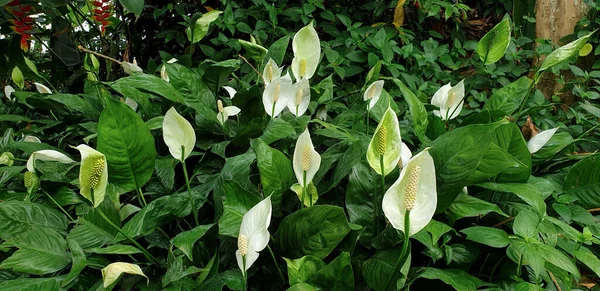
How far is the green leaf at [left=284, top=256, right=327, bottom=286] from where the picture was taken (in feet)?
2.06

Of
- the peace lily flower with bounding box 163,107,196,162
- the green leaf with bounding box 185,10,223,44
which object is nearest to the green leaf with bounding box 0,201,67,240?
the peace lily flower with bounding box 163,107,196,162

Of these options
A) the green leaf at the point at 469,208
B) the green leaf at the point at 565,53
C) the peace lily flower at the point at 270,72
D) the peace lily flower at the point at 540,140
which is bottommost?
the peace lily flower at the point at 540,140

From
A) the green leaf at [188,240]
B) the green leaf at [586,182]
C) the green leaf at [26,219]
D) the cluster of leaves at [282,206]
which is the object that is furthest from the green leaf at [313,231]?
the green leaf at [586,182]

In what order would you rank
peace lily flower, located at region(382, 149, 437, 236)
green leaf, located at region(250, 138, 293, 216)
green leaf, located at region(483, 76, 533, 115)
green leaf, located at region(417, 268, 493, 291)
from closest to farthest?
1. peace lily flower, located at region(382, 149, 437, 236)
2. green leaf, located at region(417, 268, 493, 291)
3. green leaf, located at region(250, 138, 293, 216)
4. green leaf, located at region(483, 76, 533, 115)

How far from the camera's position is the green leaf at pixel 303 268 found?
626 millimetres

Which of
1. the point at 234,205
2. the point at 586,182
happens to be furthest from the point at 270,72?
the point at 586,182

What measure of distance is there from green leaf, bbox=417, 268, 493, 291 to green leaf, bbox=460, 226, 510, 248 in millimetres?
54

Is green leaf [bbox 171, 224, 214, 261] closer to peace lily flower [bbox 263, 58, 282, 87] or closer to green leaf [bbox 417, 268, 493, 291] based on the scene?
green leaf [bbox 417, 268, 493, 291]

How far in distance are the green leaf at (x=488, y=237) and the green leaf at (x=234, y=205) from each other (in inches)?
12.2

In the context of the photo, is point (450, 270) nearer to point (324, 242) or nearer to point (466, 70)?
point (324, 242)

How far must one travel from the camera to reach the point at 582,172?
836 mm

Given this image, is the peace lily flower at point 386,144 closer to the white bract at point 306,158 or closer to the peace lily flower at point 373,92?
the white bract at point 306,158

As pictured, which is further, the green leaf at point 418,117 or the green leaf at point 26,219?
the green leaf at point 418,117

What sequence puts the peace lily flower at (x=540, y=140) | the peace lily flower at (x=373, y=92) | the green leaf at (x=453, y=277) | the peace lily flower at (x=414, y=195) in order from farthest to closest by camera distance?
the peace lily flower at (x=373, y=92), the peace lily flower at (x=540, y=140), the green leaf at (x=453, y=277), the peace lily flower at (x=414, y=195)
